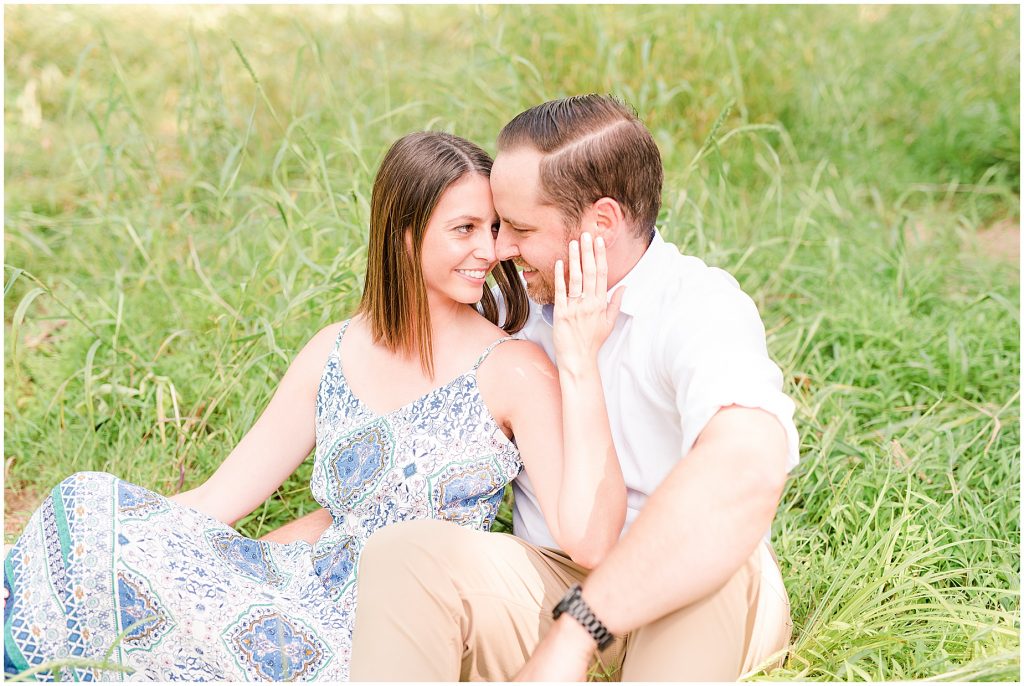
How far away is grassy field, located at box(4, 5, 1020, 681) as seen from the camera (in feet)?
8.94

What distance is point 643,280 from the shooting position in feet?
7.22

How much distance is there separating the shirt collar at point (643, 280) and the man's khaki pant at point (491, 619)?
538 mm

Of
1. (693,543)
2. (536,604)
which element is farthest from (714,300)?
(536,604)

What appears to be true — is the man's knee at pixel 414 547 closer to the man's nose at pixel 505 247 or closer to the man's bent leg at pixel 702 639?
the man's bent leg at pixel 702 639

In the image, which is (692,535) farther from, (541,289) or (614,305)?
(541,289)

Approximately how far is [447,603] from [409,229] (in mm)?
822

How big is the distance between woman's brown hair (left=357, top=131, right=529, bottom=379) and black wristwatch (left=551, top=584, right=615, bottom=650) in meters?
0.68

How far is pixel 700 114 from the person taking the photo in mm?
4645

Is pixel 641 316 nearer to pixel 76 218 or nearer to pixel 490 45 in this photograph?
pixel 490 45

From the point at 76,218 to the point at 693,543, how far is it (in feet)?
10.5

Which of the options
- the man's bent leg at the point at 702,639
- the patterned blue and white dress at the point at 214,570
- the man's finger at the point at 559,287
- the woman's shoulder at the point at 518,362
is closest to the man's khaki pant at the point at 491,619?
the man's bent leg at the point at 702,639

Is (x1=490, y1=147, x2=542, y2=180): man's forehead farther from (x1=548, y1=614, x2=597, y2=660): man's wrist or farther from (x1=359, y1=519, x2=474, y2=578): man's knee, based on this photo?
(x1=548, y1=614, x2=597, y2=660): man's wrist

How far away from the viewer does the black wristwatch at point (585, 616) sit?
1.81 metres

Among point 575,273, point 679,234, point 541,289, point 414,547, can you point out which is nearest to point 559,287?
point 575,273
